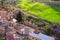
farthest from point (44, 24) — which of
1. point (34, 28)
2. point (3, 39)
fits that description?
point (3, 39)

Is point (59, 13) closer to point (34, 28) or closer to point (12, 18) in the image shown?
point (34, 28)

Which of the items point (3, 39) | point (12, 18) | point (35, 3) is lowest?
point (3, 39)

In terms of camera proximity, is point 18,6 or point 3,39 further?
point 18,6

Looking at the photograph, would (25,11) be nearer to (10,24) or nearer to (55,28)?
(10,24)

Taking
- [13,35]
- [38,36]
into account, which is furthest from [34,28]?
[13,35]

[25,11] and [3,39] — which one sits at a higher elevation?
[25,11]

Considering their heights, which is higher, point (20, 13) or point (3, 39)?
point (20, 13)
